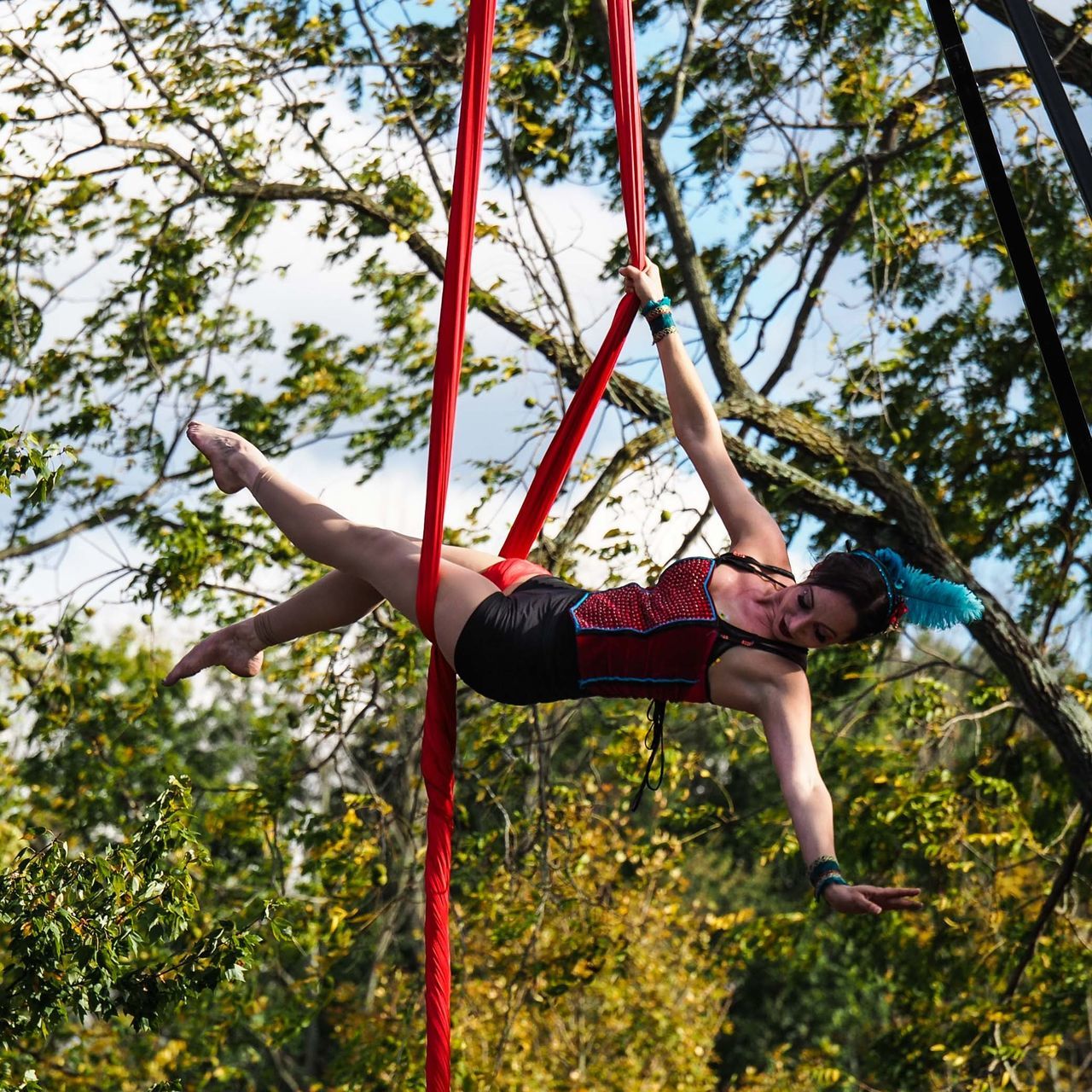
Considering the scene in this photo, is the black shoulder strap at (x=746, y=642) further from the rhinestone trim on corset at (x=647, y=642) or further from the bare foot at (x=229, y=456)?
the bare foot at (x=229, y=456)

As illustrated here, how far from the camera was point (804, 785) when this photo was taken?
217cm

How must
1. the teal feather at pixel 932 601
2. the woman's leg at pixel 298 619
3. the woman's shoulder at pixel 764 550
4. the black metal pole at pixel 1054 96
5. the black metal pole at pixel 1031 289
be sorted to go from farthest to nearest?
the woman's leg at pixel 298 619 < the woman's shoulder at pixel 764 550 < the teal feather at pixel 932 601 < the black metal pole at pixel 1031 289 < the black metal pole at pixel 1054 96

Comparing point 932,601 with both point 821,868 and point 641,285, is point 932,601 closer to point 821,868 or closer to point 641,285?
point 821,868

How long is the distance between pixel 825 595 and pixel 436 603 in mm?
697

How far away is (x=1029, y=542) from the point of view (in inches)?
261

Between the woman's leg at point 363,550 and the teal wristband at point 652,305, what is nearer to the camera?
the woman's leg at point 363,550

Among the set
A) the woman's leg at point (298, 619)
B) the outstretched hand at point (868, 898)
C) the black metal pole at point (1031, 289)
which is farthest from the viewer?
the woman's leg at point (298, 619)

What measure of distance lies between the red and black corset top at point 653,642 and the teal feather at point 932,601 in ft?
0.73

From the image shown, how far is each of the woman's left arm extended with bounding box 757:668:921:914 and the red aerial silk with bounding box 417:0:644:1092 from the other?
0.62 m

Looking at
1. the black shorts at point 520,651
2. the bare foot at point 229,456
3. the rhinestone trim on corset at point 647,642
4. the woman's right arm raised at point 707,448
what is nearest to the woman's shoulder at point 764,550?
the woman's right arm raised at point 707,448

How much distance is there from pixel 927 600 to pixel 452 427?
0.90 meters

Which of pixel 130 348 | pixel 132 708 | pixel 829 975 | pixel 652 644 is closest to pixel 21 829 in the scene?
pixel 132 708

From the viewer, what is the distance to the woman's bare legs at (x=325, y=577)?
2463 millimetres

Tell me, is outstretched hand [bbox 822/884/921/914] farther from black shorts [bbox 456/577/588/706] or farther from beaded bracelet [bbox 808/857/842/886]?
→ black shorts [bbox 456/577/588/706]
